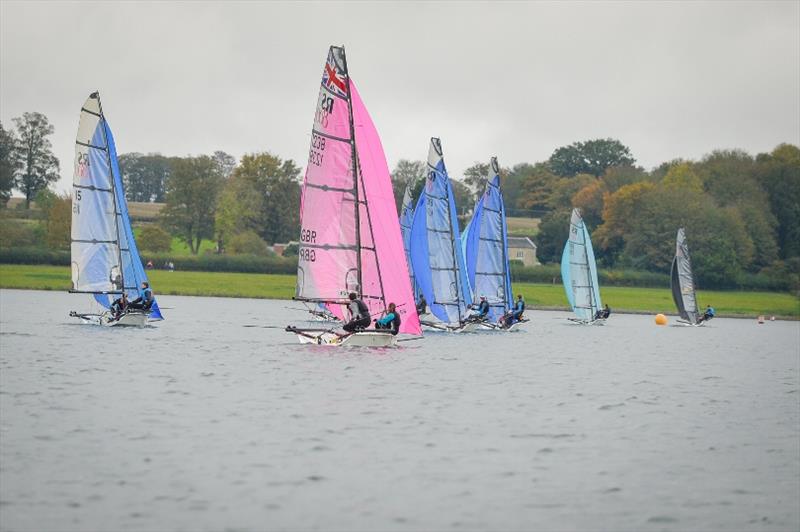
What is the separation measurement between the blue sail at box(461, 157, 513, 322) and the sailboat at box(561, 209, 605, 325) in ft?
55.8

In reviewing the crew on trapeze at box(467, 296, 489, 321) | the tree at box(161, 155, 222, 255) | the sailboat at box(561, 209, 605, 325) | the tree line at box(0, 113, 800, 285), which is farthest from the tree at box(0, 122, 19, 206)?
the crew on trapeze at box(467, 296, 489, 321)

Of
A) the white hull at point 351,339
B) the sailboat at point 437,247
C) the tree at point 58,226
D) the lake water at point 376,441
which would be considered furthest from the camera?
the tree at point 58,226

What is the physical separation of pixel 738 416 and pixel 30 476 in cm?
1895

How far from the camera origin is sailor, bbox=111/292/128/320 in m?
52.9

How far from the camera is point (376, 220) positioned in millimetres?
43000

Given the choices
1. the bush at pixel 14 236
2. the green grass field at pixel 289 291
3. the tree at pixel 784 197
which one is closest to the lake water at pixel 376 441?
the green grass field at pixel 289 291

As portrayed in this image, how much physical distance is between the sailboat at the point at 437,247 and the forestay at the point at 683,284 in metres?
34.2

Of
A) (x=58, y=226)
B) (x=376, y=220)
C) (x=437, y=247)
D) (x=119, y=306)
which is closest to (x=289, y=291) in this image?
(x=58, y=226)

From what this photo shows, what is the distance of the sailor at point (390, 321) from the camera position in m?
Answer: 41.4

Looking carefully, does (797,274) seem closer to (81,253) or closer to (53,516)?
(81,253)

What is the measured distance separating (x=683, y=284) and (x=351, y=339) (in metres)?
54.2

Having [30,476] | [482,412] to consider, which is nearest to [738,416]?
[482,412]

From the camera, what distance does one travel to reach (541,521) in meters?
17.3

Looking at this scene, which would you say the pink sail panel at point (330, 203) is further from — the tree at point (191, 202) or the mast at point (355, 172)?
the tree at point (191, 202)
